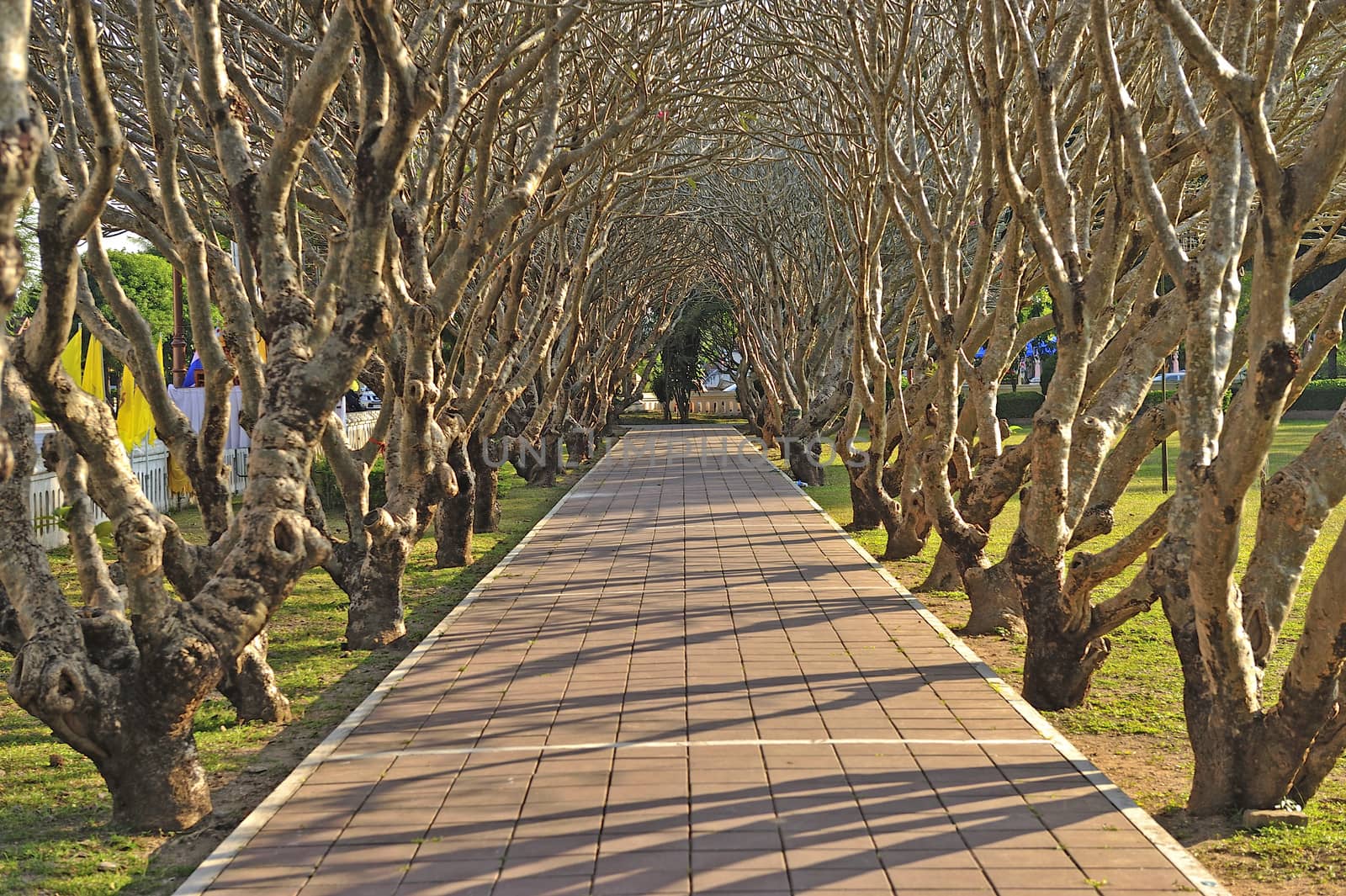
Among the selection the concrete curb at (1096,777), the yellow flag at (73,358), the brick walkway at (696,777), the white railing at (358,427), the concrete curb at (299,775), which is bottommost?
the concrete curb at (1096,777)

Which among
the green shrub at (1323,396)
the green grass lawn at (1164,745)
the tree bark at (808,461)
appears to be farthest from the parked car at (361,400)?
the green shrub at (1323,396)

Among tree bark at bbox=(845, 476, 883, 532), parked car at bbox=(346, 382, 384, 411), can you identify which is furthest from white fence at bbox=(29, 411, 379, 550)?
tree bark at bbox=(845, 476, 883, 532)

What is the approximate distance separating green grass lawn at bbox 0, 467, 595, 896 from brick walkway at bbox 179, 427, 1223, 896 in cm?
36

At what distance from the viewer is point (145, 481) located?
61.1ft

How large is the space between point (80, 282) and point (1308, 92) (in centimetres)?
984

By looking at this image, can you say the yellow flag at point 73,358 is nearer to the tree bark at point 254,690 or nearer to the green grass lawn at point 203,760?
the green grass lawn at point 203,760

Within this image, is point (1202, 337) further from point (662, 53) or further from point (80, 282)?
point (662, 53)

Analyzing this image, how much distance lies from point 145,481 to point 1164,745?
51.5ft

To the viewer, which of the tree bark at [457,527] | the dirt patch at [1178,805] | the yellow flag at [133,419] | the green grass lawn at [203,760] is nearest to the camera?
the dirt patch at [1178,805]

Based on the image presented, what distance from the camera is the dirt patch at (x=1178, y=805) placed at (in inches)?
185

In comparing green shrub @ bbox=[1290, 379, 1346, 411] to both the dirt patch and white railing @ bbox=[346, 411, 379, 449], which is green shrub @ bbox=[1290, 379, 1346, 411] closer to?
white railing @ bbox=[346, 411, 379, 449]

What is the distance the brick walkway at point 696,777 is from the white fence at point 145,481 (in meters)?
3.26

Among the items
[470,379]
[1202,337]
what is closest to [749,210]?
[470,379]

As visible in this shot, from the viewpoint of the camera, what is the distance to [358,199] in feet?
20.3
